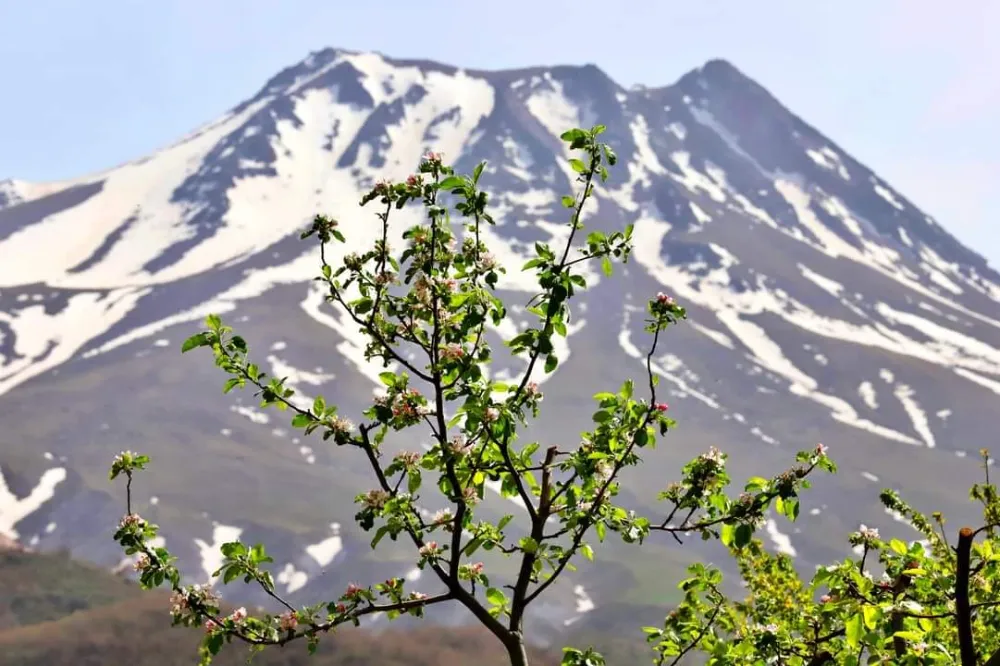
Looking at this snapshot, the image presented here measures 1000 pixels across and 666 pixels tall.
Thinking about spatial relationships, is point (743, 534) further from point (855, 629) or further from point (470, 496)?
point (470, 496)

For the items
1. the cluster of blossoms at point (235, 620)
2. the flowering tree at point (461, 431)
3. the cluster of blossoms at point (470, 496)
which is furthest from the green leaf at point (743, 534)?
the cluster of blossoms at point (235, 620)

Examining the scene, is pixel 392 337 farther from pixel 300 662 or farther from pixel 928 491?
pixel 928 491

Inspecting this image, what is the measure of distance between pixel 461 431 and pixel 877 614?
2.49 meters

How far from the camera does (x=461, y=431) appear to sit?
4812 mm

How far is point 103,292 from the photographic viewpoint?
190 m

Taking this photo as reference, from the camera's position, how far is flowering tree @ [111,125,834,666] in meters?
4.43

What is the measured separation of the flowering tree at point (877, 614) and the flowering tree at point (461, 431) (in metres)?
0.63

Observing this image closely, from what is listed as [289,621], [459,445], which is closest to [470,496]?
[459,445]

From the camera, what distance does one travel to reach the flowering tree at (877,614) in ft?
10.7

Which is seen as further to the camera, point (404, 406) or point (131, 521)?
point (404, 406)

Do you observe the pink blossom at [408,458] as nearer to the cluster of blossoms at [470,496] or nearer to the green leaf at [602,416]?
the cluster of blossoms at [470,496]

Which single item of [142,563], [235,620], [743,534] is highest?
[743,534]

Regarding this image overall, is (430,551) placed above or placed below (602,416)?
below

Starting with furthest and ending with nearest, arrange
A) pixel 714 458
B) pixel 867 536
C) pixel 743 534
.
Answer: pixel 867 536
pixel 714 458
pixel 743 534
